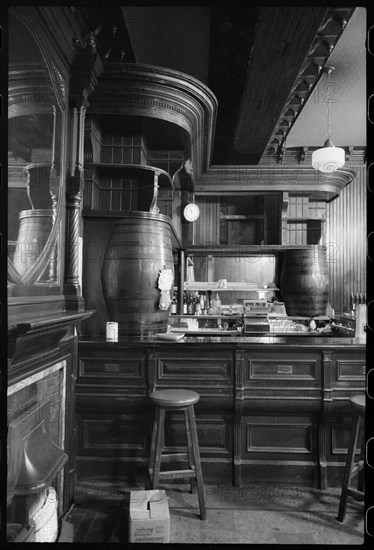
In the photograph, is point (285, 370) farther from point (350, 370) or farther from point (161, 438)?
point (161, 438)

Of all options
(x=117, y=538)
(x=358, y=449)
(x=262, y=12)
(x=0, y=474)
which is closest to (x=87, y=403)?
(x=117, y=538)

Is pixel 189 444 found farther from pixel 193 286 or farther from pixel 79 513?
pixel 193 286

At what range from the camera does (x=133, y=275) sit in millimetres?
2426

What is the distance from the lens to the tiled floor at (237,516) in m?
1.75

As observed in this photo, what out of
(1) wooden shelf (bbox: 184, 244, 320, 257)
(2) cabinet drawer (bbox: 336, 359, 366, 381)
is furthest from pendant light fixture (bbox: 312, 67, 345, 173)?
(1) wooden shelf (bbox: 184, 244, 320, 257)

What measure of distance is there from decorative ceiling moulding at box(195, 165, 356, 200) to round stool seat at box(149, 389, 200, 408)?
11.5 feet

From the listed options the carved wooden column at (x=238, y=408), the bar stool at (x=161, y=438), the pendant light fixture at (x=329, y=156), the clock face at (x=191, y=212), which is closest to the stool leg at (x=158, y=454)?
the bar stool at (x=161, y=438)

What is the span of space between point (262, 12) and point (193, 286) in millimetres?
3035

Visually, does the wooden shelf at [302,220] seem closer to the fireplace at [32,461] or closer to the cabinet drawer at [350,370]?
the cabinet drawer at [350,370]

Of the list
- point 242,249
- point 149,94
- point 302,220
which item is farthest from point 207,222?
point 149,94

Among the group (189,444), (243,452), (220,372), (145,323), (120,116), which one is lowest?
(243,452)

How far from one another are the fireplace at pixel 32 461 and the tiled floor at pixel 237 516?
1.37 feet

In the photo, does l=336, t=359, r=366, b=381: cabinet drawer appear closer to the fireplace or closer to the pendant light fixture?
the fireplace

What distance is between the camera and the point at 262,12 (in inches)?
95.7
